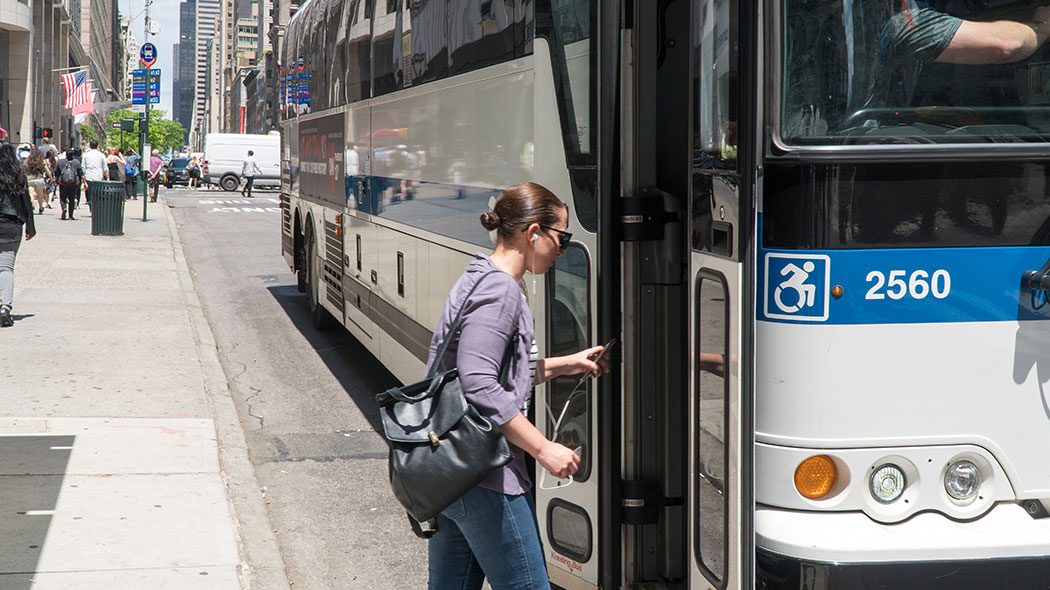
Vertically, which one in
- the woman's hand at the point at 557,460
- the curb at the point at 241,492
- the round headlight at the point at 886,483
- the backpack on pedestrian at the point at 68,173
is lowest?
the curb at the point at 241,492

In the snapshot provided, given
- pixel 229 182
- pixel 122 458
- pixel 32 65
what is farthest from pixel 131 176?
pixel 122 458

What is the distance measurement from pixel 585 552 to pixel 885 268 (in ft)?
5.12

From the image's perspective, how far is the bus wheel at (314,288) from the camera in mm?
11688

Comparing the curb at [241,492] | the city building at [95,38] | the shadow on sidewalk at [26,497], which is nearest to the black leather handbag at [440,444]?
the curb at [241,492]

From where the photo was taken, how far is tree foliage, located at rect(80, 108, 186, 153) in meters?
91.3

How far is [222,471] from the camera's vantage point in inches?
260

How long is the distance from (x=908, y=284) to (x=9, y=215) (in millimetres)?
9929

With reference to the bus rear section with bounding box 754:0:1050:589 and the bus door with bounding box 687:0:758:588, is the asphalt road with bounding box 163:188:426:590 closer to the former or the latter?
the bus door with bounding box 687:0:758:588

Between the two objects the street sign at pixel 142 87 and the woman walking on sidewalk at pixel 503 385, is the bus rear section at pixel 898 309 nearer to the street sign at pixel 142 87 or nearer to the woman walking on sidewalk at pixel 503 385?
the woman walking on sidewalk at pixel 503 385

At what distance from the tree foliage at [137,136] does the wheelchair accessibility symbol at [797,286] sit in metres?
74.1

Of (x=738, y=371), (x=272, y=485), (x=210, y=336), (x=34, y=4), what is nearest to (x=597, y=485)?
(x=738, y=371)

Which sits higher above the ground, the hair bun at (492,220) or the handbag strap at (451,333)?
the hair bun at (492,220)

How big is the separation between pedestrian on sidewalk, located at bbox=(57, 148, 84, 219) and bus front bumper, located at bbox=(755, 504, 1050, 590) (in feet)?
84.1

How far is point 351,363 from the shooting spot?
1042 centimetres
